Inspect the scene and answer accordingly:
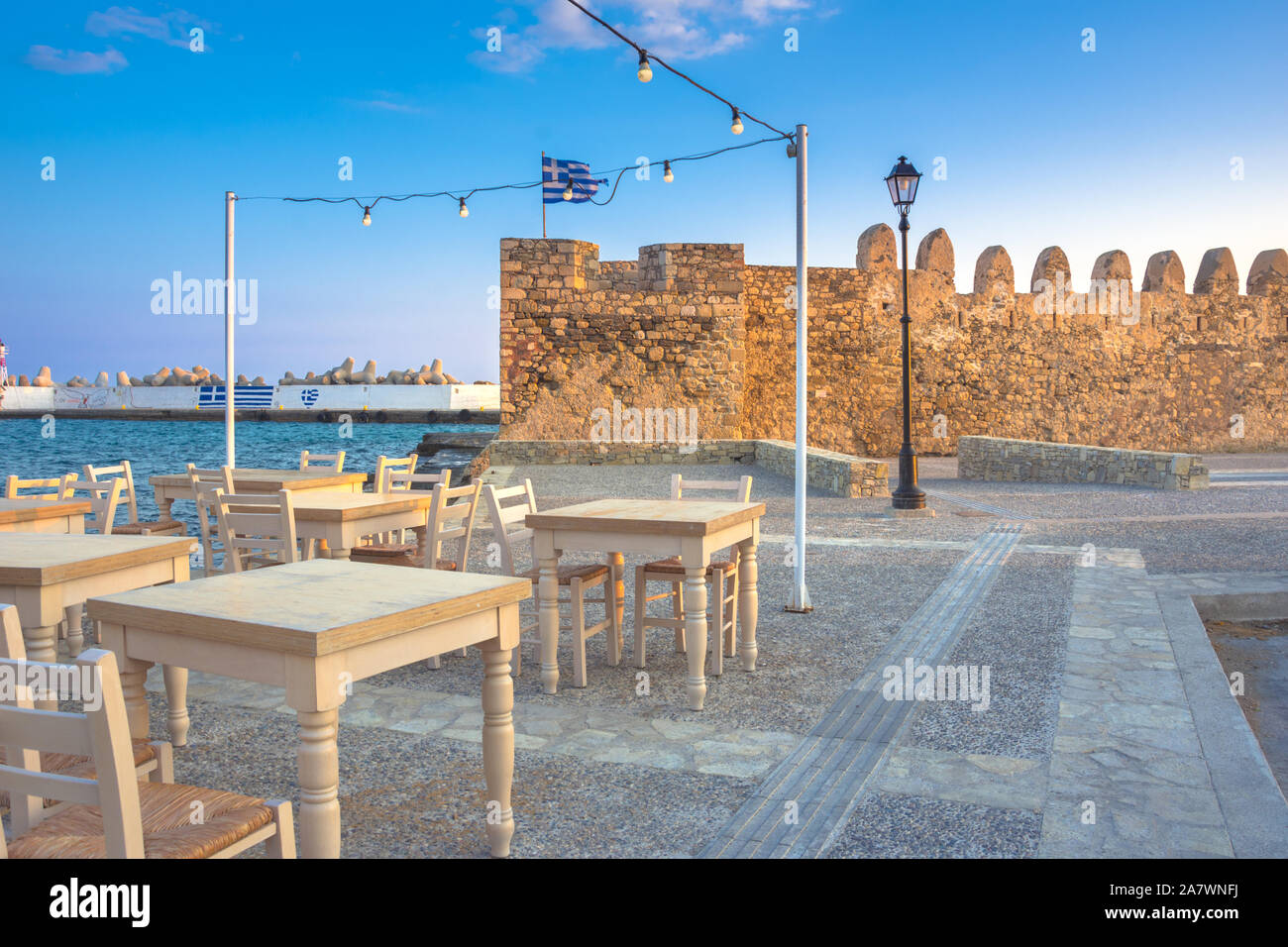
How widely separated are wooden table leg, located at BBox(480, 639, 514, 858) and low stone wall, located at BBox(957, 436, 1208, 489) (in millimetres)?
A: 12089

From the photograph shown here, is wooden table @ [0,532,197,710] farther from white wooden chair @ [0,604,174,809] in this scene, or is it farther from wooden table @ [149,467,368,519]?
wooden table @ [149,467,368,519]

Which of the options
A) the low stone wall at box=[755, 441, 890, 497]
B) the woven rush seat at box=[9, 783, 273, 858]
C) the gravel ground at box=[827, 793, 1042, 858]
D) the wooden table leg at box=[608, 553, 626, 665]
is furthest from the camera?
the low stone wall at box=[755, 441, 890, 497]

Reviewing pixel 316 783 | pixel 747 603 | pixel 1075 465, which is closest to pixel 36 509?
pixel 316 783

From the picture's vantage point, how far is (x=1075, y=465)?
13898 millimetres

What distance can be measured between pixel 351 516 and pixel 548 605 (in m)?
1.10

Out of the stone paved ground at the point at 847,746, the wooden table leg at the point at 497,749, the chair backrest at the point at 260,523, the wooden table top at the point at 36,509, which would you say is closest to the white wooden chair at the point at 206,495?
the wooden table top at the point at 36,509

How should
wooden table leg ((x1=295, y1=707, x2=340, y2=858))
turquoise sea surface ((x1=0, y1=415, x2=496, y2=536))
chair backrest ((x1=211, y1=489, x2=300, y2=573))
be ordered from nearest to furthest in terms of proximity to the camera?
wooden table leg ((x1=295, y1=707, x2=340, y2=858)), chair backrest ((x1=211, y1=489, x2=300, y2=573)), turquoise sea surface ((x1=0, y1=415, x2=496, y2=536))

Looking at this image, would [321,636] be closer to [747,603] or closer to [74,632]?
[747,603]

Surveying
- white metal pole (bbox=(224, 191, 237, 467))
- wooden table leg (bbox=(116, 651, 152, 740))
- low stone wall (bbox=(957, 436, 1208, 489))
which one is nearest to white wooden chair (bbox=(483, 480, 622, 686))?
wooden table leg (bbox=(116, 651, 152, 740))

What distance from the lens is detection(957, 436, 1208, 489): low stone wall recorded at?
1237 cm

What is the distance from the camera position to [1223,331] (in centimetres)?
2117

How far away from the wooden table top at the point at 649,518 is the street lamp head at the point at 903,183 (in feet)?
19.0
